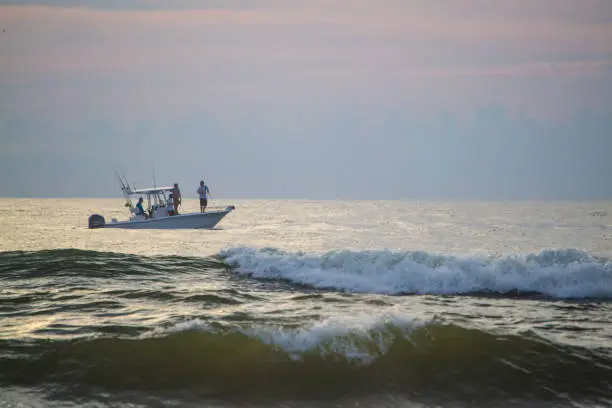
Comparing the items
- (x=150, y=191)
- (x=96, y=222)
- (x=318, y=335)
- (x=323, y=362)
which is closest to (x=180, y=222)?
(x=150, y=191)

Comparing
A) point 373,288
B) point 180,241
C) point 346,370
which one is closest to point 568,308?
point 373,288

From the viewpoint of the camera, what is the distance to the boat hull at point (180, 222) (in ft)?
116

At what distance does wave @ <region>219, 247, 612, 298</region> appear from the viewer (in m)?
14.4

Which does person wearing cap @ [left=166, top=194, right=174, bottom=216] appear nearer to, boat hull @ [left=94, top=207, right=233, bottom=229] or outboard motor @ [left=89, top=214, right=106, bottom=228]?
boat hull @ [left=94, top=207, right=233, bottom=229]

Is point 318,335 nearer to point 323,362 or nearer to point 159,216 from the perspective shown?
point 323,362

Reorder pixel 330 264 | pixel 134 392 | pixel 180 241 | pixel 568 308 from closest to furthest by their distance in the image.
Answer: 1. pixel 134 392
2. pixel 568 308
3. pixel 330 264
4. pixel 180 241

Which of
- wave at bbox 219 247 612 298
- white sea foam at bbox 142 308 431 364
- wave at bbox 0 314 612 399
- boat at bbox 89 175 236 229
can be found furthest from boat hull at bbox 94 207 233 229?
wave at bbox 0 314 612 399

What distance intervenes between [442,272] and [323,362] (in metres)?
8.04

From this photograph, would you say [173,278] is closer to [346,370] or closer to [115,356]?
[115,356]

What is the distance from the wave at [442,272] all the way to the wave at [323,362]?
5.17 meters

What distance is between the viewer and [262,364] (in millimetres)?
8117

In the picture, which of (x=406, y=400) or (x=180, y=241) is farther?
(x=180, y=241)

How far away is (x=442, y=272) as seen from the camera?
15.2 meters

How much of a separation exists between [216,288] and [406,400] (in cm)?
774
